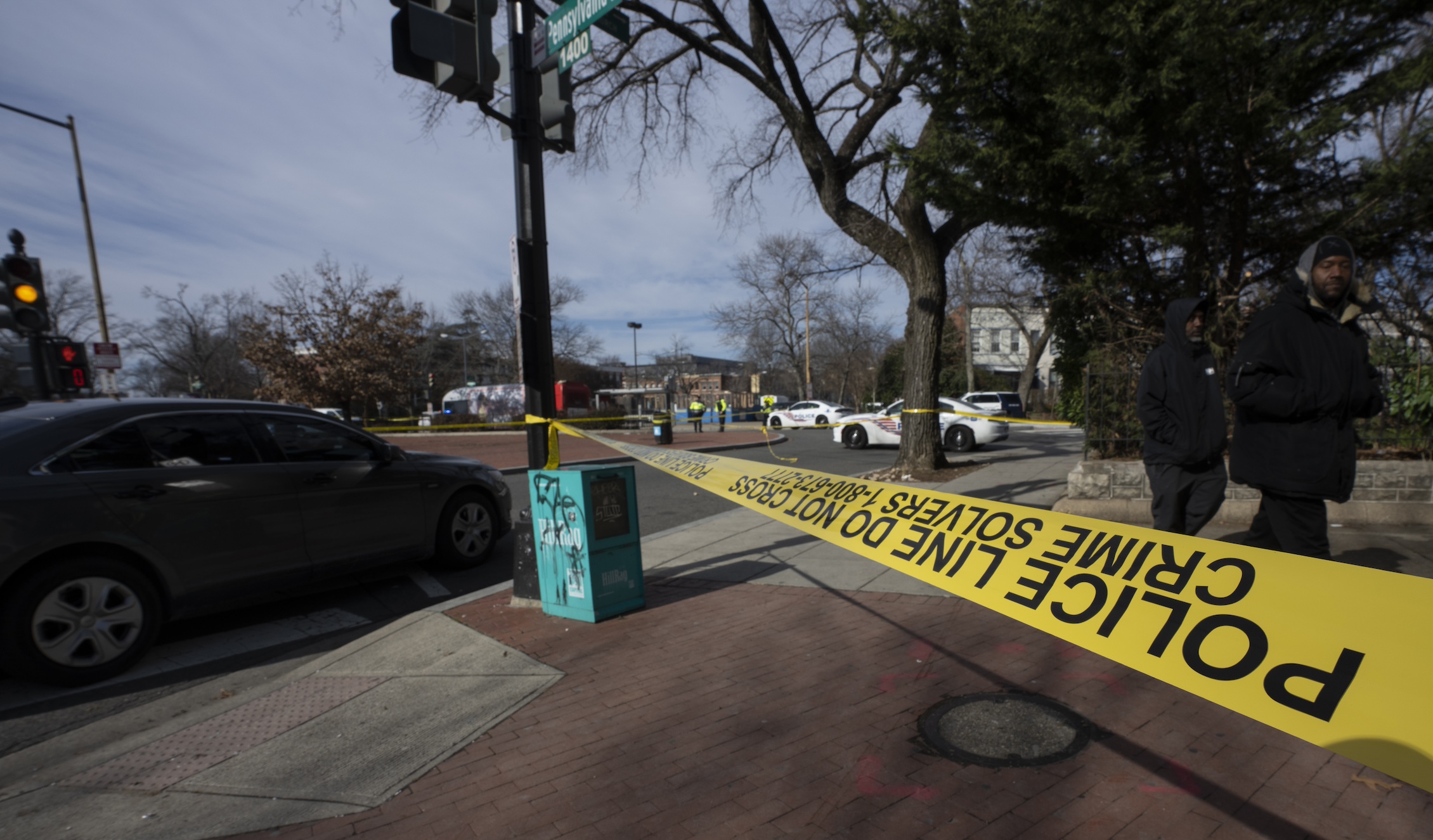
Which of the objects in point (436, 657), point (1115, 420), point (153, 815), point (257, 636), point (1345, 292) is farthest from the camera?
point (1115, 420)

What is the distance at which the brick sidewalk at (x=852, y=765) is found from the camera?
233 centimetres

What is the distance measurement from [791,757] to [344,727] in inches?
83.2

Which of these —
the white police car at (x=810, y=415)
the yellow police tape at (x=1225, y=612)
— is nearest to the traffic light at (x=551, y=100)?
the yellow police tape at (x=1225, y=612)

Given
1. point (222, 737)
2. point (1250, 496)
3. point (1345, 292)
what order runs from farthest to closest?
point (1250, 496) → point (222, 737) → point (1345, 292)

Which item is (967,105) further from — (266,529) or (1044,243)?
(266,529)

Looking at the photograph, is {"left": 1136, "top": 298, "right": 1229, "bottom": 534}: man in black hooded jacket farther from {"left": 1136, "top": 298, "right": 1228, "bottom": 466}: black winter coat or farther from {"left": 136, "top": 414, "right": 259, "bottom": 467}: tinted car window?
{"left": 136, "top": 414, "right": 259, "bottom": 467}: tinted car window

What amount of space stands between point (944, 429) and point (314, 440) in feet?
48.0

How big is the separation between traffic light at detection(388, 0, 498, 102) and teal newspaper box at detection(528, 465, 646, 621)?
2.70 m

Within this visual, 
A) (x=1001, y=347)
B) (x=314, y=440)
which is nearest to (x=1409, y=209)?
(x=314, y=440)

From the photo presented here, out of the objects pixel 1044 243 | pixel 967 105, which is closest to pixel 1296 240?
pixel 1044 243

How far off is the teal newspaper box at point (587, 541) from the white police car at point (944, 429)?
37.6 feet

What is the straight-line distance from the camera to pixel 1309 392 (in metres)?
2.97

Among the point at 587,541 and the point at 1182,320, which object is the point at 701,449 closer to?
the point at 587,541

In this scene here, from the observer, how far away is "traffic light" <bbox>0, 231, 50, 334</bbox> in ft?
26.3
